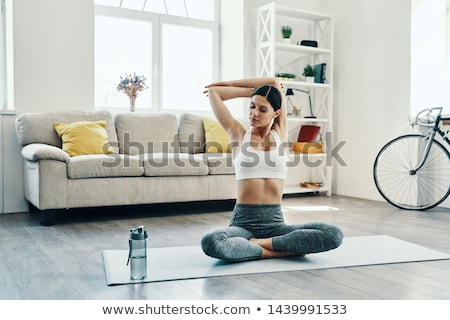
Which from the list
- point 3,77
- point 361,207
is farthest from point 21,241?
point 361,207

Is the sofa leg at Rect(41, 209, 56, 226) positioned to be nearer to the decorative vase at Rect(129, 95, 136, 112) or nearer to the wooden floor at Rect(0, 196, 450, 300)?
the wooden floor at Rect(0, 196, 450, 300)

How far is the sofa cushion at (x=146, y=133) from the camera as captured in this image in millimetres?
4484

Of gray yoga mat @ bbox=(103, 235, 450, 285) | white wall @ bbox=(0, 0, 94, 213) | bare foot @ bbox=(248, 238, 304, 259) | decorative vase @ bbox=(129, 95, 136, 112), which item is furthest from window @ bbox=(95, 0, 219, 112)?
bare foot @ bbox=(248, 238, 304, 259)

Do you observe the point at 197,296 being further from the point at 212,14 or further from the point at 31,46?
the point at 212,14

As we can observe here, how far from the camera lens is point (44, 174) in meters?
3.54

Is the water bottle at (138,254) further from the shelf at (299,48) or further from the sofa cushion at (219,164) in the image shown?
the shelf at (299,48)

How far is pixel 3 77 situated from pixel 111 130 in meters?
Answer: 1.02

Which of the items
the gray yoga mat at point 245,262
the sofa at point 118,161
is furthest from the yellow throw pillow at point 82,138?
the gray yoga mat at point 245,262

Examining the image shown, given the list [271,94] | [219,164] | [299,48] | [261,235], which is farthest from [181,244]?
[299,48]

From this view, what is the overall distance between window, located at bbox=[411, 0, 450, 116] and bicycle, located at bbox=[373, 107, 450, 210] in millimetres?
198

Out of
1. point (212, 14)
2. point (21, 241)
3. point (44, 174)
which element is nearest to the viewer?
point (21, 241)

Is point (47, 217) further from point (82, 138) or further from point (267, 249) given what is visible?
point (267, 249)

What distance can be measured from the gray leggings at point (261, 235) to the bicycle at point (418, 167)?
235 centimetres

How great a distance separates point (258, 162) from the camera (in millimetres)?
2428
